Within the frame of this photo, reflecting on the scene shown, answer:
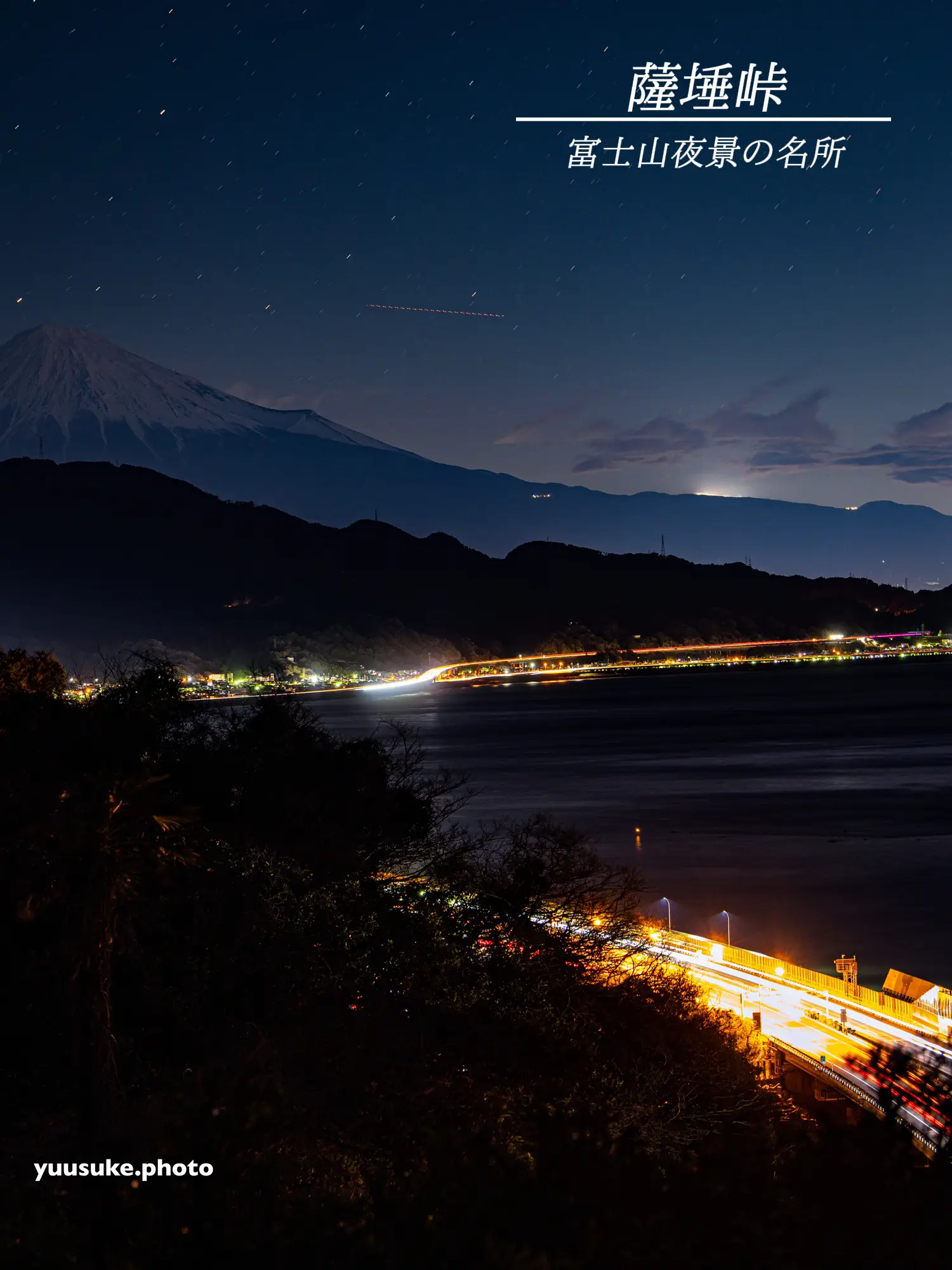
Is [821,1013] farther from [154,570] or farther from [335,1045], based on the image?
[154,570]

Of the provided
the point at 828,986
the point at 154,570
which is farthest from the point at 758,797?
the point at 154,570

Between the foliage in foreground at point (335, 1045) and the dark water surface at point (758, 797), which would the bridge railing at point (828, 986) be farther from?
the dark water surface at point (758, 797)

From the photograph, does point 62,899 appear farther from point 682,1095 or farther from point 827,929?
point 827,929

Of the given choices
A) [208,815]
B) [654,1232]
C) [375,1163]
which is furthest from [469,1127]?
[208,815]

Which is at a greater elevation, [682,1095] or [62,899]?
[62,899]

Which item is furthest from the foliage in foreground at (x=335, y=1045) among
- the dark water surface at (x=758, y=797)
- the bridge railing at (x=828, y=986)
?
the dark water surface at (x=758, y=797)

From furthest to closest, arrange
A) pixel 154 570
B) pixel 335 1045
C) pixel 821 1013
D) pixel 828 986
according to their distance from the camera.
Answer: pixel 154 570 → pixel 828 986 → pixel 821 1013 → pixel 335 1045
